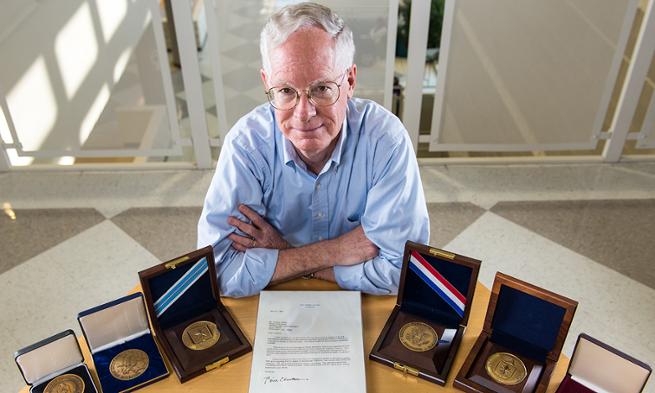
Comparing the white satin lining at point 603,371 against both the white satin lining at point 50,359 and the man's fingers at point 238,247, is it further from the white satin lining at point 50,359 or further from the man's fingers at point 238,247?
the white satin lining at point 50,359

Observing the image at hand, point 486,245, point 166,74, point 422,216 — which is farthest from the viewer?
point 166,74

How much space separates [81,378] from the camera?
1.23m

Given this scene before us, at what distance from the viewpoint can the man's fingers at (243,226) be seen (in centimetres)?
159

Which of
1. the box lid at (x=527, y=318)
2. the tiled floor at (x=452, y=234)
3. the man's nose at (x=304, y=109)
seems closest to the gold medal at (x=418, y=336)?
the box lid at (x=527, y=318)

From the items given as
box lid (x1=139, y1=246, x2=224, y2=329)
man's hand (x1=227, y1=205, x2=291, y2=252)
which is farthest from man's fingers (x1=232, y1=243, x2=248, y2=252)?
box lid (x1=139, y1=246, x2=224, y2=329)

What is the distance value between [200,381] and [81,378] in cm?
25

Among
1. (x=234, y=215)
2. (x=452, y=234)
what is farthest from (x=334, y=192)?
(x=452, y=234)

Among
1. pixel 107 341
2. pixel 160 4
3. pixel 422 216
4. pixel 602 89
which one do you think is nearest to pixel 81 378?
pixel 107 341

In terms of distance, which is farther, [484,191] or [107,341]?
[484,191]

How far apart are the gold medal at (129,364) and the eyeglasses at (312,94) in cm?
70

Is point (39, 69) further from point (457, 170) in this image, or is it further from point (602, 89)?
point (602, 89)

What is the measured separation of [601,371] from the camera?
A: 1.18m

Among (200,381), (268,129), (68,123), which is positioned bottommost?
(68,123)
